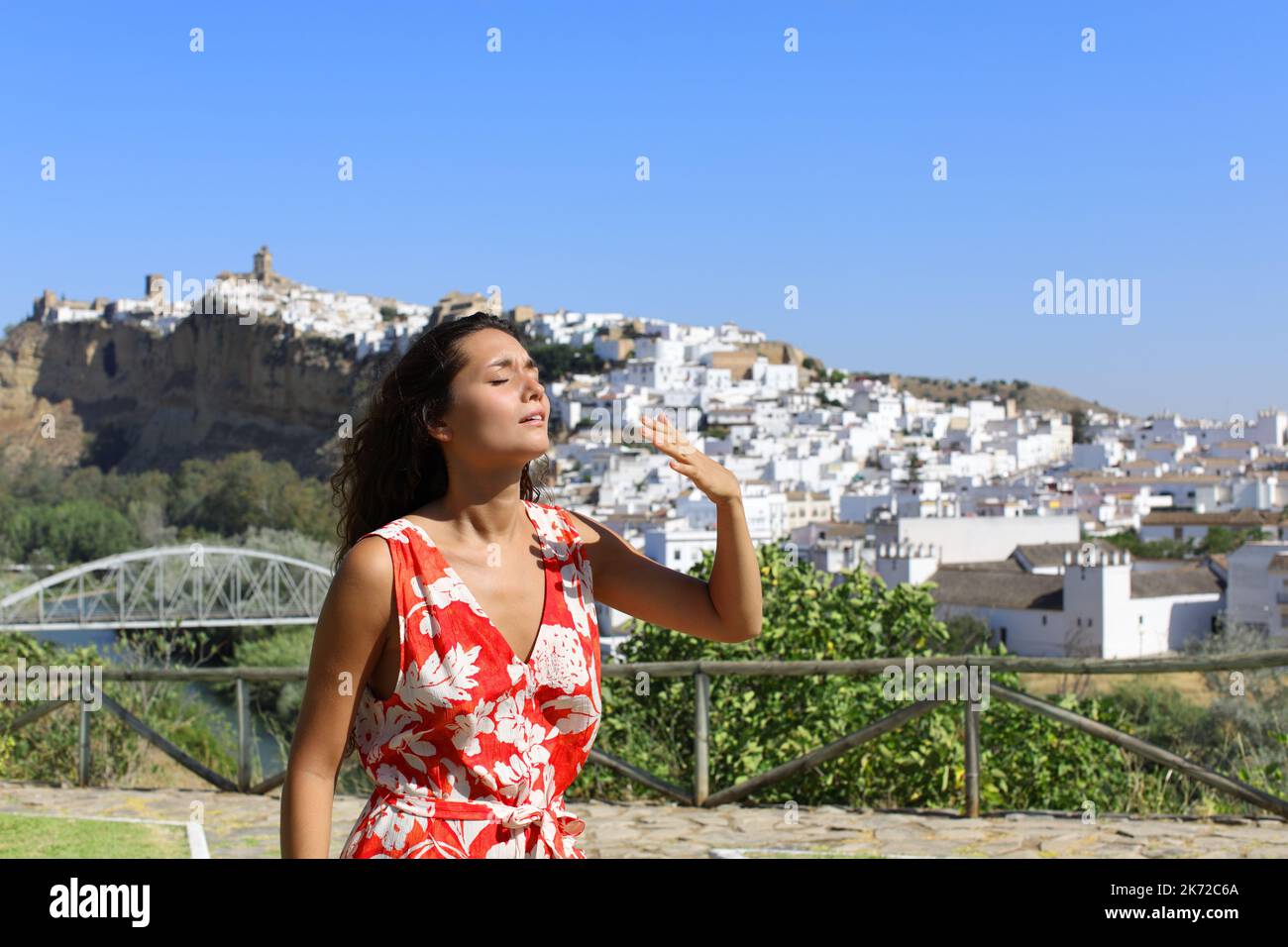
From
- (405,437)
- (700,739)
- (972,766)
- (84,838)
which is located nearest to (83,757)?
(84,838)

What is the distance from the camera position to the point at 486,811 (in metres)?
1.73

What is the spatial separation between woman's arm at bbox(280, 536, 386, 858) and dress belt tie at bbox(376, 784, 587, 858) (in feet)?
0.29

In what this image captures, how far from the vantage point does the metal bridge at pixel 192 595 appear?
34.5 m

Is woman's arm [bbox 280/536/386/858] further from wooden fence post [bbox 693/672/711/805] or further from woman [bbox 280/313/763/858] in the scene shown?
wooden fence post [bbox 693/672/711/805]

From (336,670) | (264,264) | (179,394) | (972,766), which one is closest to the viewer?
(336,670)

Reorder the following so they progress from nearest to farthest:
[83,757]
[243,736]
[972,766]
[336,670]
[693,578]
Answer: [336,670], [693,578], [972,766], [243,736], [83,757]

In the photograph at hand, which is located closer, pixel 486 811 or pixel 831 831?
pixel 486 811

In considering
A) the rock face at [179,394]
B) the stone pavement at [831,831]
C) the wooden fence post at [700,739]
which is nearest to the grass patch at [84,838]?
the stone pavement at [831,831]

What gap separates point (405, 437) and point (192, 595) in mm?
46522

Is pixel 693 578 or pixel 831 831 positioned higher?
pixel 693 578

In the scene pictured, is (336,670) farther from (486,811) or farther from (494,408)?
(494,408)

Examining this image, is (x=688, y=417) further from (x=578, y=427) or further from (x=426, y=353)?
(x=426, y=353)

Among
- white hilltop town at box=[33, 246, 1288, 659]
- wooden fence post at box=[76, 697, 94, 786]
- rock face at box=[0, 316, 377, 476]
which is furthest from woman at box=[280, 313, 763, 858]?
rock face at box=[0, 316, 377, 476]
